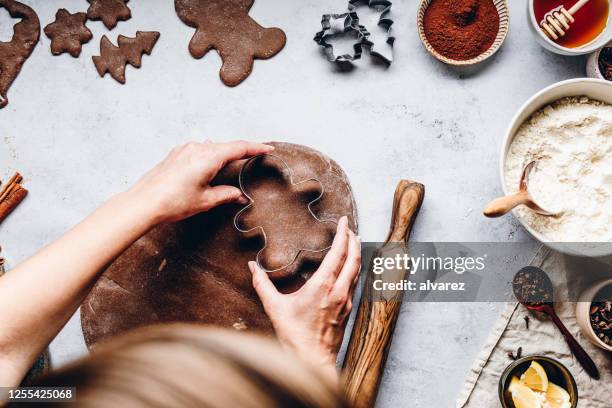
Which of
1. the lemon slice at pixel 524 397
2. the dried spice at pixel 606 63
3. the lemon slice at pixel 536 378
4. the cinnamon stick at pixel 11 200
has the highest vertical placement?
the dried spice at pixel 606 63

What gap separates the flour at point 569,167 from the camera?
1092 millimetres

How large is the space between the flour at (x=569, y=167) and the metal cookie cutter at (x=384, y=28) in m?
0.35

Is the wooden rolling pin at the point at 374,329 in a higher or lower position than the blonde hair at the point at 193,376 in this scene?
lower

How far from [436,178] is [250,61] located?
51 cm

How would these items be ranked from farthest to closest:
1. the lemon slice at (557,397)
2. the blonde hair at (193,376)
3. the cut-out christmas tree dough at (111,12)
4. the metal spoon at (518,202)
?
1. the cut-out christmas tree dough at (111,12)
2. the lemon slice at (557,397)
3. the metal spoon at (518,202)
4. the blonde hair at (193,376)

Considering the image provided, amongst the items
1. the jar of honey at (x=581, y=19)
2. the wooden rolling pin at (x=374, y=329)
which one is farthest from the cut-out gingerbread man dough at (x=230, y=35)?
the jar of honey at (x=581, y=19)

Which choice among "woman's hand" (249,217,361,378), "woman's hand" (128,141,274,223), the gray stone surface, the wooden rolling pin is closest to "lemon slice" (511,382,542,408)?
the gray stone surface

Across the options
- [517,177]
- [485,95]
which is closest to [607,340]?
[517,177]

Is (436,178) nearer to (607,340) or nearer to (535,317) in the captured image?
(535,317)

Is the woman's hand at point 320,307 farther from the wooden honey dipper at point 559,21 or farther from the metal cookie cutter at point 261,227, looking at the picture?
the wooden honey dipper at point 559,21

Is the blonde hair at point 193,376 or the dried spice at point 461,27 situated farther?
the dried spice at point 461,27

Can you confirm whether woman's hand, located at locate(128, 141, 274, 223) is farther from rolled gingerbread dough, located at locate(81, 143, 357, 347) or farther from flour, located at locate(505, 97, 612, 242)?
flour, located at locate(505, 97, 612, 242)

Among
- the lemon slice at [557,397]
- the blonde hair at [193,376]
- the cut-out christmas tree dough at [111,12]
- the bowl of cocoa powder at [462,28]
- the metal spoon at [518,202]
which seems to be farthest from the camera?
the cut-out christmas tree dough at [111,12]

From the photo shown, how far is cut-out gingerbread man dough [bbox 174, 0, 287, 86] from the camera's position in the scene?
1265mm
